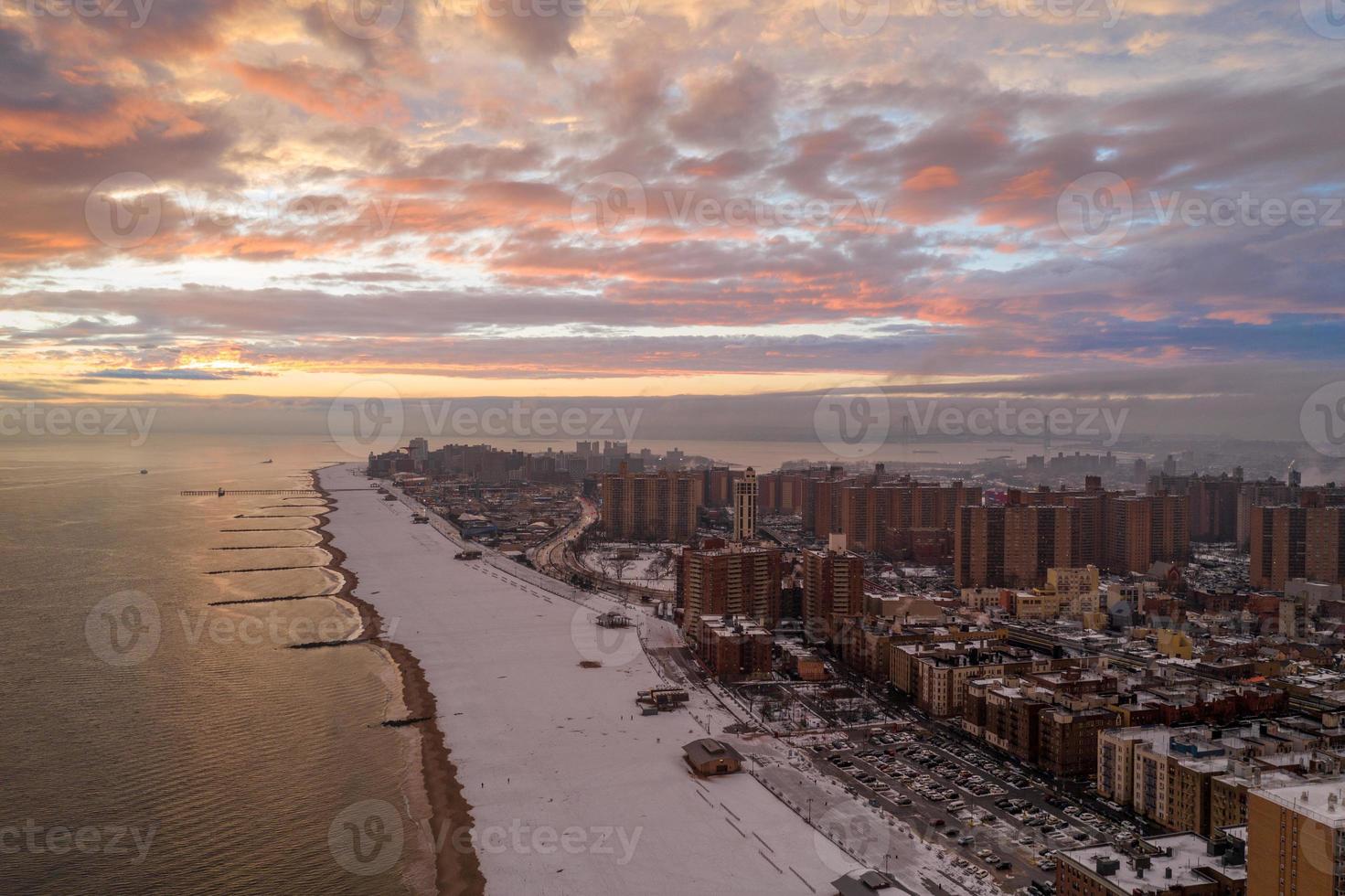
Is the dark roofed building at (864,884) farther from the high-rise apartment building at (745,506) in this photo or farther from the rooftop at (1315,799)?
the high-rise apartment building at (745,506)

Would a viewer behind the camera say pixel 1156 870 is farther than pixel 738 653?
No

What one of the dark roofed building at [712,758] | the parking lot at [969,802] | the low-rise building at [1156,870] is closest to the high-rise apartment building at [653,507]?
the parking lot at [969,802]

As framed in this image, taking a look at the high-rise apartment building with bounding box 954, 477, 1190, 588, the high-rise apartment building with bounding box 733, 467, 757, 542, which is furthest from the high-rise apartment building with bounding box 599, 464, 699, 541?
the high-rise apartment building with bounding box 954, 477, 1190, 588

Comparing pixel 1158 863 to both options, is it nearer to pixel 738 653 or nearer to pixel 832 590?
pixel 738 653

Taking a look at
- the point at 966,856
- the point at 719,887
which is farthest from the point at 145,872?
the point at 966,856

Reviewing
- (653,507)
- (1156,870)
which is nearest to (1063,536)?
(653,507)
